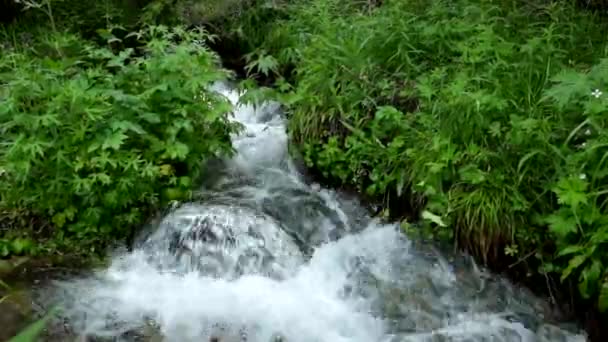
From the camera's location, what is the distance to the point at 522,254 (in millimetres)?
3518

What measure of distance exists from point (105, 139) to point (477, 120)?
92.1 inches

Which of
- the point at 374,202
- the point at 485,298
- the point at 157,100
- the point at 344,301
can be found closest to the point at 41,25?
the point at 157,100

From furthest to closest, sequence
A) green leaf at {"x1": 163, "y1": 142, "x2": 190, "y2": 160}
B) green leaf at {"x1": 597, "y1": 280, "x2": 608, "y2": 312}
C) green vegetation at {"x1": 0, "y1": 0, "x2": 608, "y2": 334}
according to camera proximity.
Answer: green leaf at {"x1": 163, "y1": 142, "x2": 190, "y2": 160} → green vegetation at {"x1": 0, "y1": 0, "x2": 608, "y2": 334} → green leaf at {"x1": 597, "y1": 280, "x2": 608, "y2": 312}

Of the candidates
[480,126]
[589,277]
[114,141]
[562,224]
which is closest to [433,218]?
[480,126]

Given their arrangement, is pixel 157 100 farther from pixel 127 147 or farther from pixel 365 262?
pixel 365 262

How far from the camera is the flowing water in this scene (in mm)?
3332

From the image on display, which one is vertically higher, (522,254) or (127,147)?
(127,147)

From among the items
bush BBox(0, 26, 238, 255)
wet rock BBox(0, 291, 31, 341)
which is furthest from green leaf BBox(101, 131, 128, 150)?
wet rock BBox(0, 291, 31, 341)

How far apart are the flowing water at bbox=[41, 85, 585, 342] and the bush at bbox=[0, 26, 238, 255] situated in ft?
0.86

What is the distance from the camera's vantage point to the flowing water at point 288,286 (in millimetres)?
3332

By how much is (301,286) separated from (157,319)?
877 millimetres

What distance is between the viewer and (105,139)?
3.87 metres

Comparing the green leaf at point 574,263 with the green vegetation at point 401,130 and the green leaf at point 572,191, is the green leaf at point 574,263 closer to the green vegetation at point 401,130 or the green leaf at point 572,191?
the green vegetation at point 401,130

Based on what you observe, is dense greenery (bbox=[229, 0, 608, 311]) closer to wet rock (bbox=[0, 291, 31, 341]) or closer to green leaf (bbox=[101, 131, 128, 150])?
green leaf (bbox=[101, 131, 128, 150])
